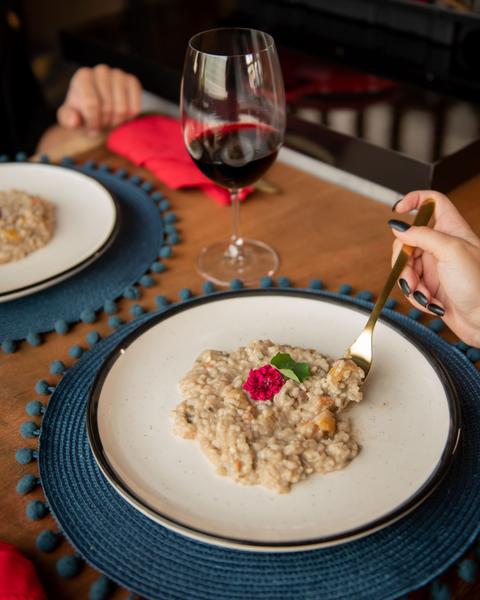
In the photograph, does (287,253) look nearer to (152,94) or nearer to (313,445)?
(313,445)

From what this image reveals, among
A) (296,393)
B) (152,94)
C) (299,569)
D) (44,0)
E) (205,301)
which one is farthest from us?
(44,0)

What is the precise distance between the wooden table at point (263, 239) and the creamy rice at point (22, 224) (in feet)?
0.59

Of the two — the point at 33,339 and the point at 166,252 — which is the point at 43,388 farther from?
the point at 166,252

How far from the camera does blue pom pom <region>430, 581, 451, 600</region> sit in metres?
0.66

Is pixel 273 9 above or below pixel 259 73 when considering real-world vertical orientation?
below

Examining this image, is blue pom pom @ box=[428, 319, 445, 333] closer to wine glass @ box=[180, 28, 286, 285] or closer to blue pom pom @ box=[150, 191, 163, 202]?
wine glass @ box=[180, 28, 286, 285]

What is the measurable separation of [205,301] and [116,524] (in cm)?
35

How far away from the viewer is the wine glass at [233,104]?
1002mm

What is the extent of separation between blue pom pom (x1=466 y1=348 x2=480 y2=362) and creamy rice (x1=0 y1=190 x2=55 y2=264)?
69 centimetres

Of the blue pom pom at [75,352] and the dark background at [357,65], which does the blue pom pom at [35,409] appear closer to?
the blue pom pom at [75,352]

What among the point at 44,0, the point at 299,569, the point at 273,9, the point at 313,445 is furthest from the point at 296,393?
the point at 44,0

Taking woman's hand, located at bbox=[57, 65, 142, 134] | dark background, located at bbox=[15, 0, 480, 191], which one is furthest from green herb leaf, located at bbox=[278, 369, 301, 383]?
woman's hand, located at bbox=[57, 65, 142, 134]

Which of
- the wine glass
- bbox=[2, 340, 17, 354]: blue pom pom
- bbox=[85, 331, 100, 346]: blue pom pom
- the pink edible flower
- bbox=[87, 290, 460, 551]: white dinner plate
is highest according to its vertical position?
the wine glass

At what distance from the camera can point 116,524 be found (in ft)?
2.40
